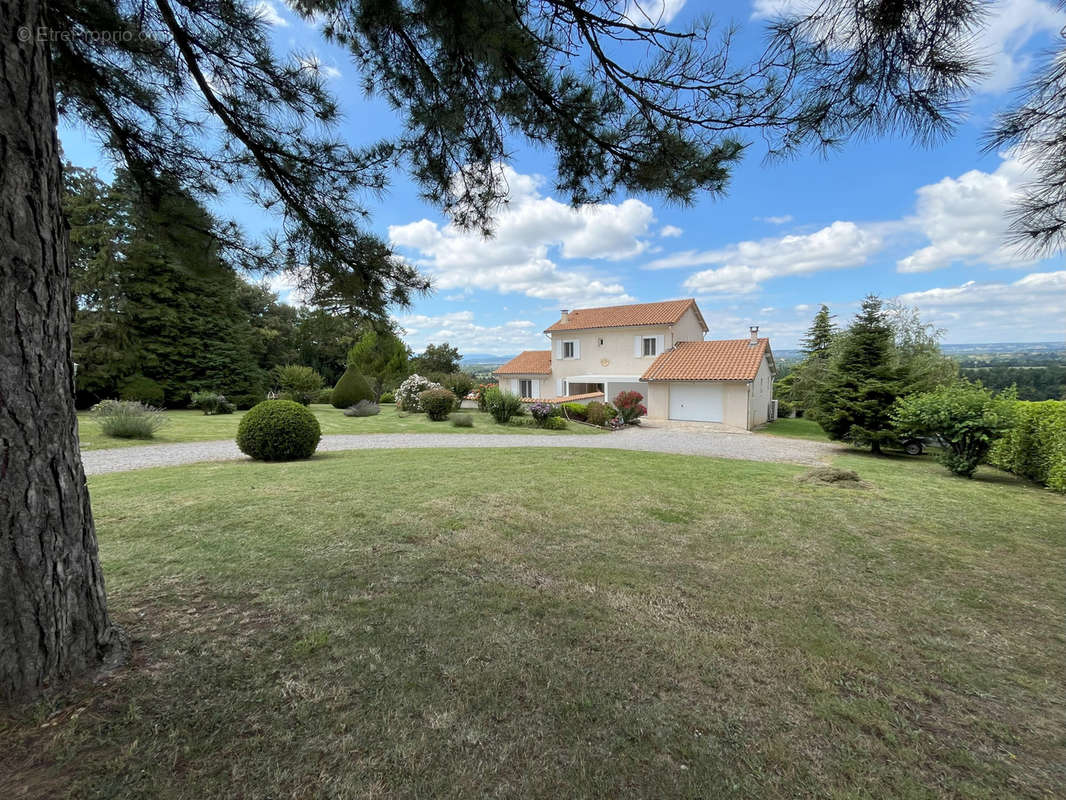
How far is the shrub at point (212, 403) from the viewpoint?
757 inches

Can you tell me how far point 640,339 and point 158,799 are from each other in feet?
77.1

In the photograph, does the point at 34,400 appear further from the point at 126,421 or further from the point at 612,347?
the point at 612,347

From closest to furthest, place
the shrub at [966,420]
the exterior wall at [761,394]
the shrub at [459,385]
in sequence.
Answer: the shrub at [966,420] → the exterior wall at [761,394] → the shrub at [459,385]

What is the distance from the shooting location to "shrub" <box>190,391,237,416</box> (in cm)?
1922

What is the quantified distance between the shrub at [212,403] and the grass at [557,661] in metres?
17.1

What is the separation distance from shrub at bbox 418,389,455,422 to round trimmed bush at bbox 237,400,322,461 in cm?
840

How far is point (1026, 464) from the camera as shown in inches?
313

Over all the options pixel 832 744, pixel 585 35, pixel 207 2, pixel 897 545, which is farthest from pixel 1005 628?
pixel 207 2

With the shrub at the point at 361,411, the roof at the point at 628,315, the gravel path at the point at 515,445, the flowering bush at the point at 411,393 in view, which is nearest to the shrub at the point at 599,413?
the gravel path at the point at 515,445

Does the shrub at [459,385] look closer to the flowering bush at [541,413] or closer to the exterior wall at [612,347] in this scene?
the exterior wall at [612,347]

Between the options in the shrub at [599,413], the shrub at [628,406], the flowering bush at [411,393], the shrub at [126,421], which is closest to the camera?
the shrub at [126,421]

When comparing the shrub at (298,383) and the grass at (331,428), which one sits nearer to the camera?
the grass at (331,428)

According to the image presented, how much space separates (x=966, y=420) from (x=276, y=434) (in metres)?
13.8

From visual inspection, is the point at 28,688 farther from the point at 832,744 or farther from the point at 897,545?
the point at 897,545
